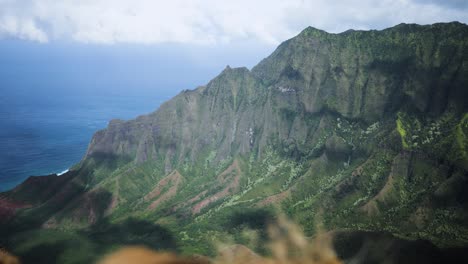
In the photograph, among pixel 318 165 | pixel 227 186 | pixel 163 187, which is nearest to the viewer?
pixel 318 165

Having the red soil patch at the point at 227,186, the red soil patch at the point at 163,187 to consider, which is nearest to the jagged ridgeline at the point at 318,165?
the red soil patch at the point at 163,187

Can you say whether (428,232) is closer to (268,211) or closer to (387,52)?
(268,211)

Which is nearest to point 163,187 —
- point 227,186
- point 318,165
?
point 227,186

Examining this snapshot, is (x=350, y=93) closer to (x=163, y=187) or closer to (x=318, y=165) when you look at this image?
(x=318, y=165)

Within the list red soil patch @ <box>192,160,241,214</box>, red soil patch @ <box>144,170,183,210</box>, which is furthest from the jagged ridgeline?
red soil patch @ <box>192,160,241,214</box>

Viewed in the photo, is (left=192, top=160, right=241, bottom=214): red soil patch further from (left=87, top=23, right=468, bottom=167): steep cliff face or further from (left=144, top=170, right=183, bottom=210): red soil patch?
(left=144, top=170, right=183, bottom=210): red soil patch

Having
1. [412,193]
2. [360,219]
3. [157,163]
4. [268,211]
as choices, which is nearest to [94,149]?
[157,163]

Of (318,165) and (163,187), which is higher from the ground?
(163,187)
